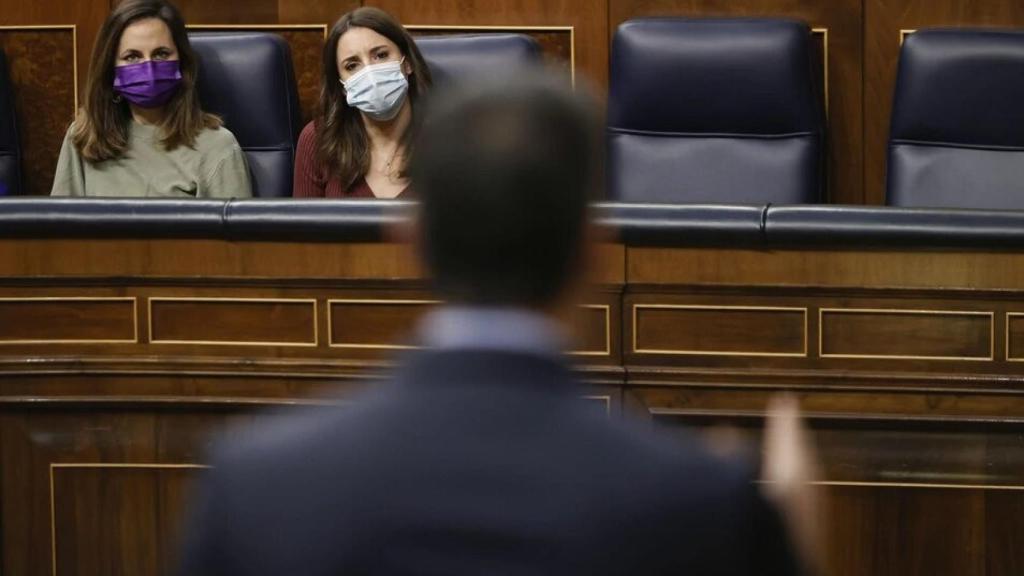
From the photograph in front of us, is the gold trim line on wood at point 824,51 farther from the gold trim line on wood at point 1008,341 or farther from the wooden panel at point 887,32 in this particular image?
the gold trim line on wood at point 1008,341

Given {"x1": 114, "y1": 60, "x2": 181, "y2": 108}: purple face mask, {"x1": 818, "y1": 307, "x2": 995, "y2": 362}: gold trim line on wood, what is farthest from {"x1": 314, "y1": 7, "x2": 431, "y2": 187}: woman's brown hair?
{"x1": 818, "y1": 307, "x2": 995, "y2": 362}: gold trim line on wood

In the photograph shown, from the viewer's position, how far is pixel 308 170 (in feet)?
8.20

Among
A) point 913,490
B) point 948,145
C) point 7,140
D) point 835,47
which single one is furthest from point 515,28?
point 913,490

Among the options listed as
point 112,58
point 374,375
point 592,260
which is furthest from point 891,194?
point 592,260

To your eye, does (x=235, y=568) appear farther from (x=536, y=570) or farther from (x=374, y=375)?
(x=374, y=375)

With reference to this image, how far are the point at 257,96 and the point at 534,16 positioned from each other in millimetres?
488

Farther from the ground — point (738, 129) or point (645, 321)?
point (738, 129)

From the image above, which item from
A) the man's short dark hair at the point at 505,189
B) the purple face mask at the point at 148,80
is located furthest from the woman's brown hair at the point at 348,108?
the man's short dark hair at the point at 505,189

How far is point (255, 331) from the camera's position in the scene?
1.93 metres

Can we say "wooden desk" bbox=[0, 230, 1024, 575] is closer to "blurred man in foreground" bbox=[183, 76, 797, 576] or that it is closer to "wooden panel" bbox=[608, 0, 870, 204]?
"wooden panel" bbox=[608, 0, 870, 204]

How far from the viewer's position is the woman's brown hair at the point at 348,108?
247cm

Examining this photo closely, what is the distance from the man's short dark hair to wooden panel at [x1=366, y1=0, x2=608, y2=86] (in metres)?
2.24

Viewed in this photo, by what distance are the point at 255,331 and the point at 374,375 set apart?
0.14m

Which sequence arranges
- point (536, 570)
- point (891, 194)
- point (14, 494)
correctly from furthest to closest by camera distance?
1. point (891, 194)
2. point (14, 494)
3. point (536, 570)
